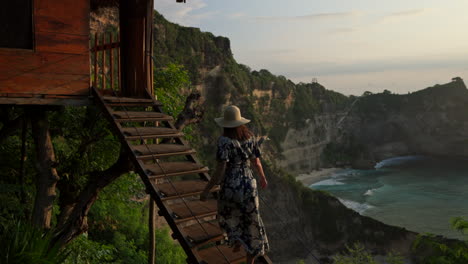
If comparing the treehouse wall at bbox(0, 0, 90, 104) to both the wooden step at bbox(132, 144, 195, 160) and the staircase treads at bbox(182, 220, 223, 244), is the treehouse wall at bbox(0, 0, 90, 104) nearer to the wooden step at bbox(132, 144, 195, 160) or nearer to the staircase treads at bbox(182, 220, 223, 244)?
the wooden step at bbox(132, 144, 195, 160)

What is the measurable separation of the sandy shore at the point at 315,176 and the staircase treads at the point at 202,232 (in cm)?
7701

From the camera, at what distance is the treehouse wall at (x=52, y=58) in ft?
22.6

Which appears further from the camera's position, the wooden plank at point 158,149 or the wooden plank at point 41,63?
the wooden plank at point 41,63

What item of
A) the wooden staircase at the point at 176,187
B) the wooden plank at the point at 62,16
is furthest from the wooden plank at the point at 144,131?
the wooden plank at the point at 62,16

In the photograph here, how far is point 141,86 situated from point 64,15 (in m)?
2.21

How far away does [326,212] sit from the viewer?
47.5m

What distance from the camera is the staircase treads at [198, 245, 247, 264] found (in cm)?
503

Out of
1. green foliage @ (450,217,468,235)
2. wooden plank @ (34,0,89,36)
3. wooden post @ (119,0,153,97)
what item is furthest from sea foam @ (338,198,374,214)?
wooden plank @ (34,0,89,36)

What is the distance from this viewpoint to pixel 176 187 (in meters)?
6.31

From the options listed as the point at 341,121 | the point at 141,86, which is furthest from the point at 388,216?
the point at 141,86

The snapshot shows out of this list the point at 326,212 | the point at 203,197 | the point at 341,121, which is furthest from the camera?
the point at 341,121

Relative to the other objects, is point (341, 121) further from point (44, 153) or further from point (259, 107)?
point (44, 153)

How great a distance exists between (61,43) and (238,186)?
16.1 ft

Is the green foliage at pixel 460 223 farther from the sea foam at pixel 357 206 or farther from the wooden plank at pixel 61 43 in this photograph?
the sea foam at pixel 357 206
